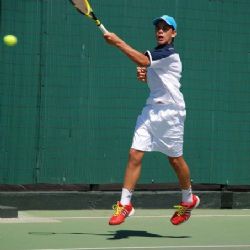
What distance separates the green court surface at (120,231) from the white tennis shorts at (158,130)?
78 centimetres

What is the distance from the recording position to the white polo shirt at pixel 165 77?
7496mm

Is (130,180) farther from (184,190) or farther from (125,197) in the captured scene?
(184,190)

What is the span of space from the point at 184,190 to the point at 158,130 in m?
0.66

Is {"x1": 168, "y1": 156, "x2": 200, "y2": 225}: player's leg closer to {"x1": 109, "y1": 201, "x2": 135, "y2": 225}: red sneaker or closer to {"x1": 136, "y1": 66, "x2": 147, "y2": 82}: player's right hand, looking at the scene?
{"x1": 109, "y1": 201, "x2": 135, "y2": 225}: red sneaker

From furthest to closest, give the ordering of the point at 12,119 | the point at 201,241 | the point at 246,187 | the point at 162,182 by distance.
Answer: the point at 246,187 < the point at 162,182 < the point at 12,119 < the point at 201,241

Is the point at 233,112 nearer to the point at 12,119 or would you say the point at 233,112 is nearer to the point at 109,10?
the point at 109,10

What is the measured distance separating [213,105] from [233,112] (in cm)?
29

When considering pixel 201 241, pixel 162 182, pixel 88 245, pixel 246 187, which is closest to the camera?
pixel 88 245

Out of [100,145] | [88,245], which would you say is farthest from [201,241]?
[100,145]

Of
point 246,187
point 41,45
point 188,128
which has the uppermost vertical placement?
point 41,45

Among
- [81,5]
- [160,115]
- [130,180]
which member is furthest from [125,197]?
[81,5]

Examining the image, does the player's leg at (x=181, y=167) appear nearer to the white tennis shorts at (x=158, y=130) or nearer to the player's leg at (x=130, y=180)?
the white tennis shorts at (x=158, y=130)

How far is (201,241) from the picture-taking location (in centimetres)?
734

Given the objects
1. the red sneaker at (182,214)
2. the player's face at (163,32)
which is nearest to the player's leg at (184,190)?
the red sneaker at (182,214)
